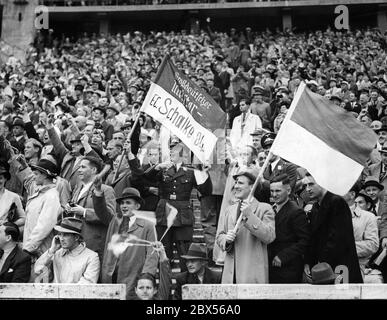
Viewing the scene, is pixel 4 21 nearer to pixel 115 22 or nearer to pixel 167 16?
pixel 115 22

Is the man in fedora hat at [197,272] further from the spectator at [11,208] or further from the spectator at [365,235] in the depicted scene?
the spectator at [11,208]

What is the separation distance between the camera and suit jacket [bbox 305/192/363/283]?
5715mm

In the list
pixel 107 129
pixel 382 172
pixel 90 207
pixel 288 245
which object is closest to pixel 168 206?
pixel 90 207

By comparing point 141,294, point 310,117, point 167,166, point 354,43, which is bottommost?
point 141,294

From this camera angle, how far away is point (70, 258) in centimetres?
616

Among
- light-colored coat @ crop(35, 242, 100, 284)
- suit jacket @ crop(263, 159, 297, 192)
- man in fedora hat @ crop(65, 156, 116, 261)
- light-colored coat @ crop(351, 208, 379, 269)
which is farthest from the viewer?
suit jacket @ crop(263, 159, 297, 192)

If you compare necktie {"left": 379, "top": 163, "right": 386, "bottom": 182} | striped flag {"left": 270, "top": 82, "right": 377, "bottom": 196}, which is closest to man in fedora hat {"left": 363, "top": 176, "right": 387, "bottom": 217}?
necktie {"left": 379, "top": 163, "right": 386, "bottom": 182}

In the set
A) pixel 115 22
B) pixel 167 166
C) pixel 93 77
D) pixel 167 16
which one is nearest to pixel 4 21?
pixel 115 22

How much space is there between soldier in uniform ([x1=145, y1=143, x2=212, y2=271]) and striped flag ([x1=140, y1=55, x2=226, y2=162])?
459 mm

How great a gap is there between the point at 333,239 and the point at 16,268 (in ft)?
10.2

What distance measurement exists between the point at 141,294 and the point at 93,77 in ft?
34.3

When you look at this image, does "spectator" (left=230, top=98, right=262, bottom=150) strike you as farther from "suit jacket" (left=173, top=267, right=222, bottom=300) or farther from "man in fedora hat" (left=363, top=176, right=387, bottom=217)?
"suit jacket" (left=173, top=267, right=222, bottom=300)

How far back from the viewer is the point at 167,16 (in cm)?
3112

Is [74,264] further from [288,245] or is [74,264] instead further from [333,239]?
[333,239]
